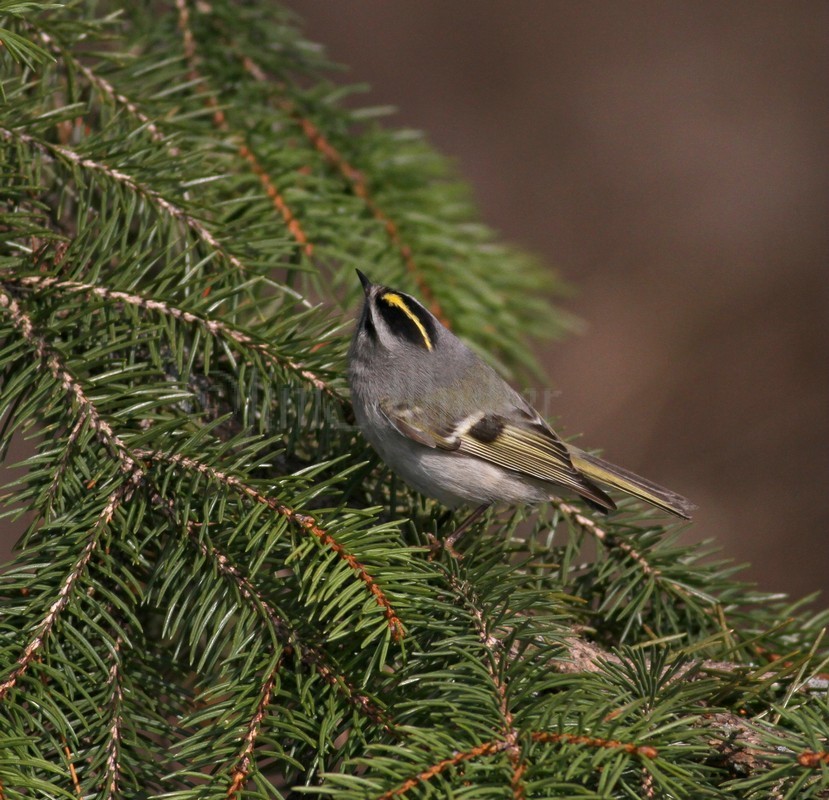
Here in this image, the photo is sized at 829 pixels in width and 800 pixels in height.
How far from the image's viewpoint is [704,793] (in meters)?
0.89

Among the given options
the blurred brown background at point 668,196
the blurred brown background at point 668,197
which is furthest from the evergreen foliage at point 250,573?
the blurred brown background at point 668,197

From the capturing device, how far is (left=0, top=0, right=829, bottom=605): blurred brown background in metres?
4.57

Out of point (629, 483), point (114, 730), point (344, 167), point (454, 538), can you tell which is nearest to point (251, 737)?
point (114, 730)

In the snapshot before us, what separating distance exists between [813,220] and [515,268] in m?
3.65

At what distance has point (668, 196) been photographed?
530 centimetres

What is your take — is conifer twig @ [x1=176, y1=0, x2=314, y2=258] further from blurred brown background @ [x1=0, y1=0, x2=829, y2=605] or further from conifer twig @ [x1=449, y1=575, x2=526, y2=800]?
blurred brown background @ [x1=0, y1=0, x2=829, y2=605]

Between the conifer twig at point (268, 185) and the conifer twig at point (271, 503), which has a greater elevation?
the conifer twig at point (268, 185)

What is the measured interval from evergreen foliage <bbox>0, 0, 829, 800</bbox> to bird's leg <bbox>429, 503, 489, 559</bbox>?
0.02m

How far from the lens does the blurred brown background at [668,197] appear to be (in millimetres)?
4574

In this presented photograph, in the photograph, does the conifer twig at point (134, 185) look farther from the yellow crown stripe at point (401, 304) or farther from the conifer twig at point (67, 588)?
the conifer twig at point (67, 588)

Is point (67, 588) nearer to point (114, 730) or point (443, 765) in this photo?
point (114, 730)

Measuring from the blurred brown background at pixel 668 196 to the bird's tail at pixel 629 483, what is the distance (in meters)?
2.54

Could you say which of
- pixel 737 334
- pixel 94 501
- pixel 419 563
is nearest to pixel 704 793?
pixel 419 563

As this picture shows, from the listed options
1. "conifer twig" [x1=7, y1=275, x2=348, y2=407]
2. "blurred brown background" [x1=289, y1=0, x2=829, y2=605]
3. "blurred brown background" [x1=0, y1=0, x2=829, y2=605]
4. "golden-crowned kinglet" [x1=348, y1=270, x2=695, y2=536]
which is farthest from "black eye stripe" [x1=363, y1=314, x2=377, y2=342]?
"blurred brown background" [x1=0, y1=0, x2=829, y2=605]
